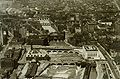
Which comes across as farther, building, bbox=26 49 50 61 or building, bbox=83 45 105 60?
building, bbox=83 45 105 60

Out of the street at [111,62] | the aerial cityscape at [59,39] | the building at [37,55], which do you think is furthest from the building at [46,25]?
the street at [111,62]

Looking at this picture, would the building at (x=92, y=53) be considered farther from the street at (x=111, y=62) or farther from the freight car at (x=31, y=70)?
the freight car at (x=31, y=70)

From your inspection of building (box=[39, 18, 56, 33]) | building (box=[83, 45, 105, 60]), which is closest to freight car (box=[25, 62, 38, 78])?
building (box=[83, 45, 105, 60])

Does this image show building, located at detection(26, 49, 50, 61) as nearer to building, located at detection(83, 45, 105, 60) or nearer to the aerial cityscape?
the aerial cityscape

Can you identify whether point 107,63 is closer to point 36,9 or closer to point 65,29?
point 65,29

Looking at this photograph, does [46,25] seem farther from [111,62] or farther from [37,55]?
[111,62]

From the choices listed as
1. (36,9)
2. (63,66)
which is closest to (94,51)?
(63,66)

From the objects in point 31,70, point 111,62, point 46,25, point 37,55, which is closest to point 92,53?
point 111,62

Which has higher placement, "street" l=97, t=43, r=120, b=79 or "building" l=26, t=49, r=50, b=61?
"building" l=26, t=49, r=50, b=61
